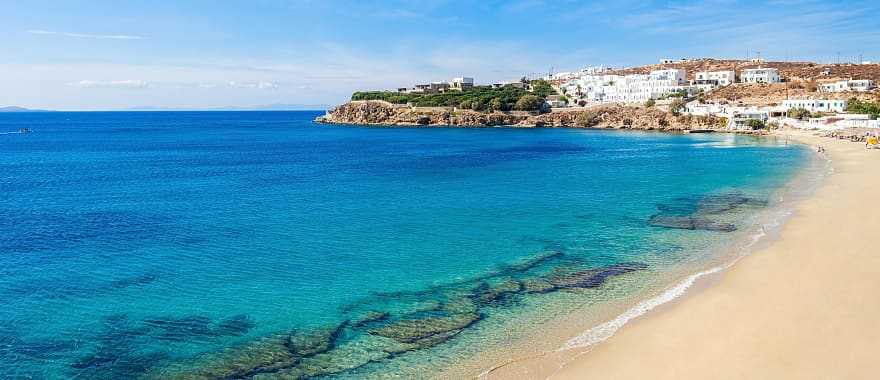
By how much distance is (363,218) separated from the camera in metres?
30.4

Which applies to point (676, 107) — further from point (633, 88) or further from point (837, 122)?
point (837, 122)

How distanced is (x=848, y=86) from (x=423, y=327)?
12683 cm

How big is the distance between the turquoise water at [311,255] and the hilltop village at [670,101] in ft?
168

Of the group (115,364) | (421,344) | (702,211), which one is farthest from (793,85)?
(115,364)

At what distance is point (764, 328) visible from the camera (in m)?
14.6

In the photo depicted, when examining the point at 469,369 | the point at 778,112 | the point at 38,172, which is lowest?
the point at 469,369

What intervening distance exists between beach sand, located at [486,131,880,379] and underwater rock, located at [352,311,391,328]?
15.2 ft

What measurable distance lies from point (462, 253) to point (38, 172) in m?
48.6

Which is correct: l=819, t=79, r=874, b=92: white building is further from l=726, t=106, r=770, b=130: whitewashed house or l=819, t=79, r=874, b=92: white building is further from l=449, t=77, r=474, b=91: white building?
l=449, t=77, r=474, b=91: white building

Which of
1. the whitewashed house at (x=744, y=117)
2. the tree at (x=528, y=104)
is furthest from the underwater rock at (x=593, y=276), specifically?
the tree at (x=528, y=104)

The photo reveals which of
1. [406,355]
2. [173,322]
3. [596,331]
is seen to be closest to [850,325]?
[596,331]

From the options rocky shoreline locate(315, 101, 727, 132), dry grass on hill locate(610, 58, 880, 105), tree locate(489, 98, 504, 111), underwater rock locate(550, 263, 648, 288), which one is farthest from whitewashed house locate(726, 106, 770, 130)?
underwater rock locate(550, 263, 648, 288)

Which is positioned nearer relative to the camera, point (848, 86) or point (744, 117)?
point (744, 117)

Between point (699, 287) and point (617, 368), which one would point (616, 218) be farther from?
point (617, 368)
